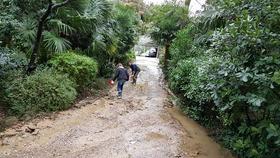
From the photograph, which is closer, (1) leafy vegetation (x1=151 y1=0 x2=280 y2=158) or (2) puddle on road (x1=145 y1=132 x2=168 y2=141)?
(1) leafy vegetation (x1=151 y1=0 x2=280 y2=158)

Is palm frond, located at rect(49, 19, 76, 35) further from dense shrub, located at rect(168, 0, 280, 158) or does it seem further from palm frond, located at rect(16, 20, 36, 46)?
dense shrub, located at rect(168, 0, 280, 158)

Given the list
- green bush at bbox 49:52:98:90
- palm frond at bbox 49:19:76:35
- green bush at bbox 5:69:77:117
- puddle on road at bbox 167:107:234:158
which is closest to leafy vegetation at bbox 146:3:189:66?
green bush at bbox 49:52:98:90

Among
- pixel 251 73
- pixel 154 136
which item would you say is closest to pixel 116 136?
pixel 154 136

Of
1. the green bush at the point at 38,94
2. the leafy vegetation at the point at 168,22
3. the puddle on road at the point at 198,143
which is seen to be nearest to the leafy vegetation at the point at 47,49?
the green bush at the point at 38,94

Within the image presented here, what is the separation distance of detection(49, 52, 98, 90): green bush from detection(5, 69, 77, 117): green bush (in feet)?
2.34

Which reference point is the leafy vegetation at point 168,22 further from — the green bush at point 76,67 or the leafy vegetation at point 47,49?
the green bush at point 76,67

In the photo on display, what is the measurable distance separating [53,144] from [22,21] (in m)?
5.67

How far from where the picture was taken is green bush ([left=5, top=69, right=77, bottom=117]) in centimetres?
945

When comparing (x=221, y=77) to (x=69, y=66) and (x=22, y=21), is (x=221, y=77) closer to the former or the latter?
(x=69, y=66)

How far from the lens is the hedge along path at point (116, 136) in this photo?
7.71 metres

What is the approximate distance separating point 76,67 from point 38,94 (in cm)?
233

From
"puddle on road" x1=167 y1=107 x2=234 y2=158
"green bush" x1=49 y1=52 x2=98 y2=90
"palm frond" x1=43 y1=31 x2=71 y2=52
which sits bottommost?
"puddle on road" x1=167 y1=107 x2=234 y2=158

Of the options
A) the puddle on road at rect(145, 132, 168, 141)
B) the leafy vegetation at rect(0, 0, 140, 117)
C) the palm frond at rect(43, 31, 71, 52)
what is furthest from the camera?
the palm frond at rect(43, 31, 71, 52)

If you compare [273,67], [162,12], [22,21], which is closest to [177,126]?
[273,67]
